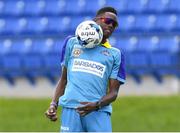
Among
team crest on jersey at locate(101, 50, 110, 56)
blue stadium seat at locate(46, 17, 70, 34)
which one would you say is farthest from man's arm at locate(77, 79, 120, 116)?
blue stadium seat at locate(46, 17, 70, 34)

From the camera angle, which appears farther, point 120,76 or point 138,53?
point 138,53

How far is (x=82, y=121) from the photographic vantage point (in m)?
7.35

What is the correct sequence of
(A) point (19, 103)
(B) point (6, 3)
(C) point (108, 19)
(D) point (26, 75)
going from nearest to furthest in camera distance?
(C) point (108, 19) < (A) point (19, 103) < (D) point (26, 75) < (B) point (6, 3)

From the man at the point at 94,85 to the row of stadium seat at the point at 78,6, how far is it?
11725 millimetres

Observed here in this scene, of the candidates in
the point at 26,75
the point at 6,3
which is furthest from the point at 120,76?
the point at 6,3


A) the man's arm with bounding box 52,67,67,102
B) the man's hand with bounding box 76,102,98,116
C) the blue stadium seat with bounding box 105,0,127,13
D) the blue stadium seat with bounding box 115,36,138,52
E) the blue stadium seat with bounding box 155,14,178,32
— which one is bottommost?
the blue stadium seat with bounding box 115,36,138,52

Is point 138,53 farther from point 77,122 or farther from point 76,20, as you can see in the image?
point 77,122

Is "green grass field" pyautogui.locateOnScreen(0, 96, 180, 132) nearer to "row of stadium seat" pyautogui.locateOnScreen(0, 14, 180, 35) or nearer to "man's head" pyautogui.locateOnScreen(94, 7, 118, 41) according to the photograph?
"row of stadium seat" pyautogui.locateOnScreen(0, 14, 180, 35)

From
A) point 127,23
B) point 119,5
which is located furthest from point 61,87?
point 119,5

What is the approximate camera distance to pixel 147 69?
1777 cm

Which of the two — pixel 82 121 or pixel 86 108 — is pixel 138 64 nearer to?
pixel 82 121

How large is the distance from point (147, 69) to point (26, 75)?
9.22 feet

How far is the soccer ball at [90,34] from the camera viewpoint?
7.18 meters

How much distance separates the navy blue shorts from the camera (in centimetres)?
733
